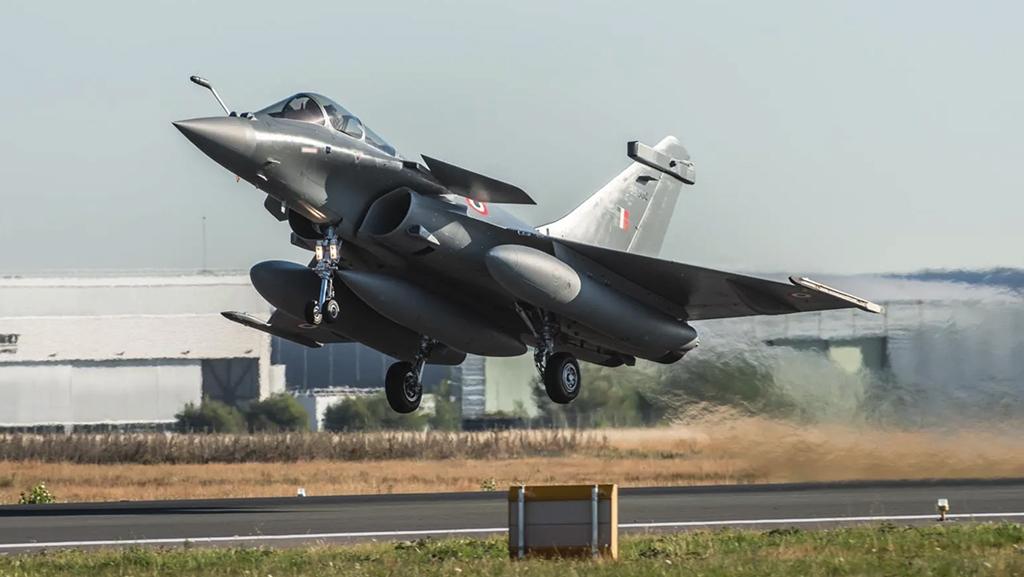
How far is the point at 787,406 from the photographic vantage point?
23.5m

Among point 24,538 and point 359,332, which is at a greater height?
point 359,332

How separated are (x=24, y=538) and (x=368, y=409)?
71.6 ft

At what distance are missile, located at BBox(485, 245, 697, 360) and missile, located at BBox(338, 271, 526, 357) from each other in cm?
127

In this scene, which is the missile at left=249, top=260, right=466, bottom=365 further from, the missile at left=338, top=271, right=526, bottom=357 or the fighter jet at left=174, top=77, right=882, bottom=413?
the missile at left=338, top=271, right=526, bottom=357

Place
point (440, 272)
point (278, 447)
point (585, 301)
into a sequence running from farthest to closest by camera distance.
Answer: point (278, 447)
point (585, 301)
point (440, 272)

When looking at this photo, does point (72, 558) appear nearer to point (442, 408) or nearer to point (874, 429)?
point (874, 429)

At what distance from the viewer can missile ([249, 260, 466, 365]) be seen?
20984 mm

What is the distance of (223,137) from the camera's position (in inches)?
692

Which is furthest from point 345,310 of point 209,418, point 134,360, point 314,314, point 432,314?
point 134,360

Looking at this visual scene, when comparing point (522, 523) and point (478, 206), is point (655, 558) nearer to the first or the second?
point (522, 523)

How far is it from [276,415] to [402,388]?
61.9ft

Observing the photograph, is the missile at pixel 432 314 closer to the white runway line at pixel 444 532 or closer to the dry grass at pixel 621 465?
the white runway line at pixel 444 532

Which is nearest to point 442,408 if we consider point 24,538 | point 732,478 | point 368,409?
point 368,409

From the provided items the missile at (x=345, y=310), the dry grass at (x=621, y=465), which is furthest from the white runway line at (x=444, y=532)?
the dry grass at (x=621, y=465)
